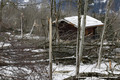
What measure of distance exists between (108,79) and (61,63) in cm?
376

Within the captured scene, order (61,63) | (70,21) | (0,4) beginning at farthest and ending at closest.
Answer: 1. (0,4)
2. (70,21)
3. (61,63)

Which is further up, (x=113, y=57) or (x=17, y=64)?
(x=17, y=64)

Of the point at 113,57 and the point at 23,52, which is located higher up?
the point at 23,52

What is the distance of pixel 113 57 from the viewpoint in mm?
8578

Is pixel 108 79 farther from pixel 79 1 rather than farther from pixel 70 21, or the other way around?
pixel 70 21

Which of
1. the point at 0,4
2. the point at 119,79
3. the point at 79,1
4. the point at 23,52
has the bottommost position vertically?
the point at 119,79

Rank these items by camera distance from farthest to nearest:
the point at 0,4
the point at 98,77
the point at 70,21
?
the point at 0,4, the point at 70,21, the point at 98,77

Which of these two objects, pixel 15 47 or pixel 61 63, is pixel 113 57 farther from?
pixel 15 47

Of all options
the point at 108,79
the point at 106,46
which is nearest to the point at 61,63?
the point at 106,46

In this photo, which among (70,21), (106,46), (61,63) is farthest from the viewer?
(70,21)

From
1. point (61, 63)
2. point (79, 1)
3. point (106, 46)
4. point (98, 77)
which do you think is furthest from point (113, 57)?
point (79, 1)

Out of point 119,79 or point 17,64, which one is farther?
point 119,79

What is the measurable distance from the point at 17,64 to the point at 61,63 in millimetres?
5805

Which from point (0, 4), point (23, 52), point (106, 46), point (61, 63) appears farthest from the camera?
point (0, 4)
